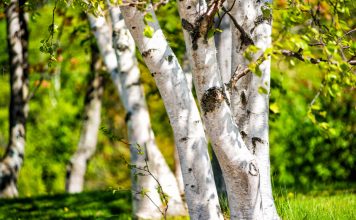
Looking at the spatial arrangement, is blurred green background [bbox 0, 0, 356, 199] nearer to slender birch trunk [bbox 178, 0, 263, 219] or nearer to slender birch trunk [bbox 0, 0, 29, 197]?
slender birch trunk [bbox 0, 0, 29, 197]

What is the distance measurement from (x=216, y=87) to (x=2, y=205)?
6110 mm

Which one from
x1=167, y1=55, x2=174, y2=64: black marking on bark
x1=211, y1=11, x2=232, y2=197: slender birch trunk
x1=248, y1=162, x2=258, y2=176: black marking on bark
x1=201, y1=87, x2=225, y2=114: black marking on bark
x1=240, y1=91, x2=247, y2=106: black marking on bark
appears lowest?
x1=248, y1=162, x2=258, y2=176: black marking on bark

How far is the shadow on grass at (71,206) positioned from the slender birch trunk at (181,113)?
3.50 metres

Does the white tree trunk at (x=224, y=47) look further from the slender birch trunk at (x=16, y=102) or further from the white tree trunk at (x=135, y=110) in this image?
the slender birch trunk at (x=16, y=102)

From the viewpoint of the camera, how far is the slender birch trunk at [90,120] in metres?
12.0

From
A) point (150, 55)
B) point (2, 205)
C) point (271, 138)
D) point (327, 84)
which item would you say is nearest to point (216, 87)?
point (150, 55)

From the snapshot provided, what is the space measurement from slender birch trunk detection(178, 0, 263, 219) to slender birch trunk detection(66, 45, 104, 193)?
25.2 feet

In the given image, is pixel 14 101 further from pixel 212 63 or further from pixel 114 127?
pixel 212 63

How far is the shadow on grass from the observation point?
855cm

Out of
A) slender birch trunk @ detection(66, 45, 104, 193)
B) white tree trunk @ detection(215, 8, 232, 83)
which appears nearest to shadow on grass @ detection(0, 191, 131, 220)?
slender birch trunk @ detection(66, 45, 104, 193)

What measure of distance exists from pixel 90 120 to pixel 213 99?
8.25 m

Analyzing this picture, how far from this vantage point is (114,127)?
15562 millimetres

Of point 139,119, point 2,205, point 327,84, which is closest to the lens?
point 327,84

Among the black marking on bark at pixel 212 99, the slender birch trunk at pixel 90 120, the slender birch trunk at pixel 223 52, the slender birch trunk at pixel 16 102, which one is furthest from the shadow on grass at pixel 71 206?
the black marking on bark at pixel 212 99
